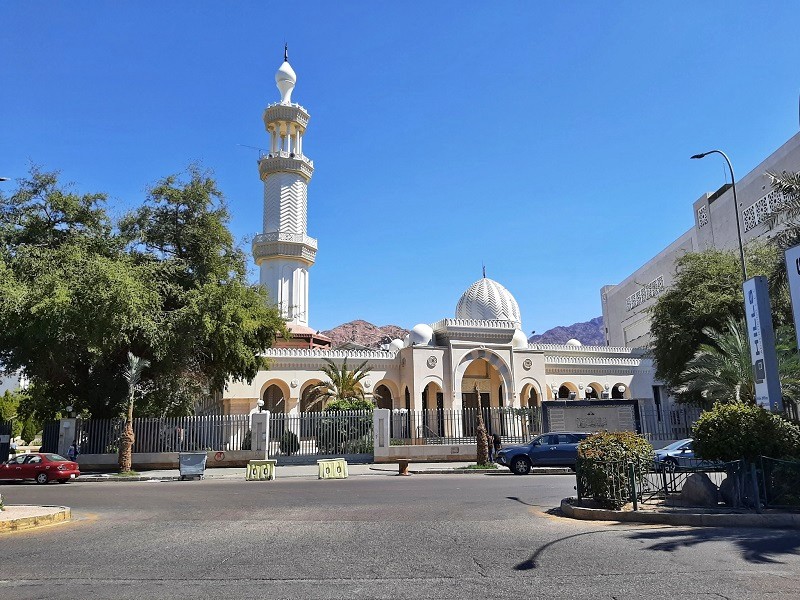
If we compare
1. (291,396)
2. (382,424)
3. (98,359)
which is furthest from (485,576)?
(291,396)

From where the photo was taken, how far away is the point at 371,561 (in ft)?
23.1

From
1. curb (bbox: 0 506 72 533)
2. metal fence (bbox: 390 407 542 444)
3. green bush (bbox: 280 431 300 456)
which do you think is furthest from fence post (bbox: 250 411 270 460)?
curb (bbox: 0 506 72 533)

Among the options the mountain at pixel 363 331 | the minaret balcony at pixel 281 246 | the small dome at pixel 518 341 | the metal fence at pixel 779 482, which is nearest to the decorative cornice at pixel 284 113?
the minaret balcony at pixel 281 246

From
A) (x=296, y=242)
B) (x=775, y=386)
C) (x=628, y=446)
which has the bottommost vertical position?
(x=628, y=446)

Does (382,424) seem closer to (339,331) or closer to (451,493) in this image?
(451,493)

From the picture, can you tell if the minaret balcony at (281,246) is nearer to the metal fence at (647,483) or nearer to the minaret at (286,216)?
the minaret at (286,216)

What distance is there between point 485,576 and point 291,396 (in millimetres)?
30159

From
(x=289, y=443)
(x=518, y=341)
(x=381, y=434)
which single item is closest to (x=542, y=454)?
(x=381, y=434)

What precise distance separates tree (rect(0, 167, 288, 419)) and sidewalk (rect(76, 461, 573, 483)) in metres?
4.42

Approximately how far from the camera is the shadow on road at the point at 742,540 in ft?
23.6

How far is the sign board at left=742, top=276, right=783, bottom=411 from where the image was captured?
11.9 m

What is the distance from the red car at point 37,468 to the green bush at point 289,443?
7.68 meters

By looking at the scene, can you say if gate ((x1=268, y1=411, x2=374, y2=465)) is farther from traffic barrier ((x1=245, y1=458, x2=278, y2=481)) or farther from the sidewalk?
traffic barrier ((x1=245, y1=458, x2=278, y2=481))

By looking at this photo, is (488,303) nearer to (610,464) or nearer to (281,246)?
(281,246)
